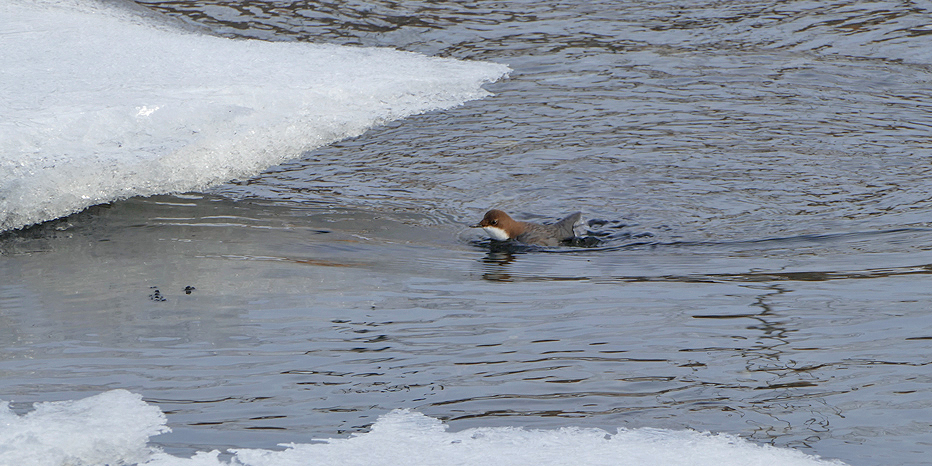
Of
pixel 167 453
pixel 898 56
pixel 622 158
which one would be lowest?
pixel 167 453

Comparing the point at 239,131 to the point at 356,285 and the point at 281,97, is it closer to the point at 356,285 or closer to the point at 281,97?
the point at 281,97

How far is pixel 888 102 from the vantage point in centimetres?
797

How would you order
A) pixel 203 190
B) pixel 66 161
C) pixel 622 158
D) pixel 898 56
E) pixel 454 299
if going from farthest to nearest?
pixel 898 56 → pixel 622 158 → pixel 203 190 → pixel 66 161 → pixel 454 299

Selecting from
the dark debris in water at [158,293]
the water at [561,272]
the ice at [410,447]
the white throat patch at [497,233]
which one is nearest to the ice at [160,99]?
the water at [561,272]

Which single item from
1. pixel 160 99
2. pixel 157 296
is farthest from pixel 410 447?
pixel 160 99

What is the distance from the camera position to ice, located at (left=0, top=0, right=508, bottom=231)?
6.16 metres

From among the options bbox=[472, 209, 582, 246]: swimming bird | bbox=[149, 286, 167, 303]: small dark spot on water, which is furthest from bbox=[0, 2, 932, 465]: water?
bbox=[472, 209, 582, 246]: swimming bird

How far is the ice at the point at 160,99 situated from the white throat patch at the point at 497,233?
82.6 inches

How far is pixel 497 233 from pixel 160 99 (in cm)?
290

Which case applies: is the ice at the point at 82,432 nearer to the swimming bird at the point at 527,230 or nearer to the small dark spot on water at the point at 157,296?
the small dark spot on water at the point at 157,296

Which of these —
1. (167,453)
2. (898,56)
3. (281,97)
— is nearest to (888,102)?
(898,56)

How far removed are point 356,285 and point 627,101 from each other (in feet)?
13.8

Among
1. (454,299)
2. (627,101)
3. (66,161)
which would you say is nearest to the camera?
(454,299)

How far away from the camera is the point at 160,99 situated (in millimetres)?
7102
